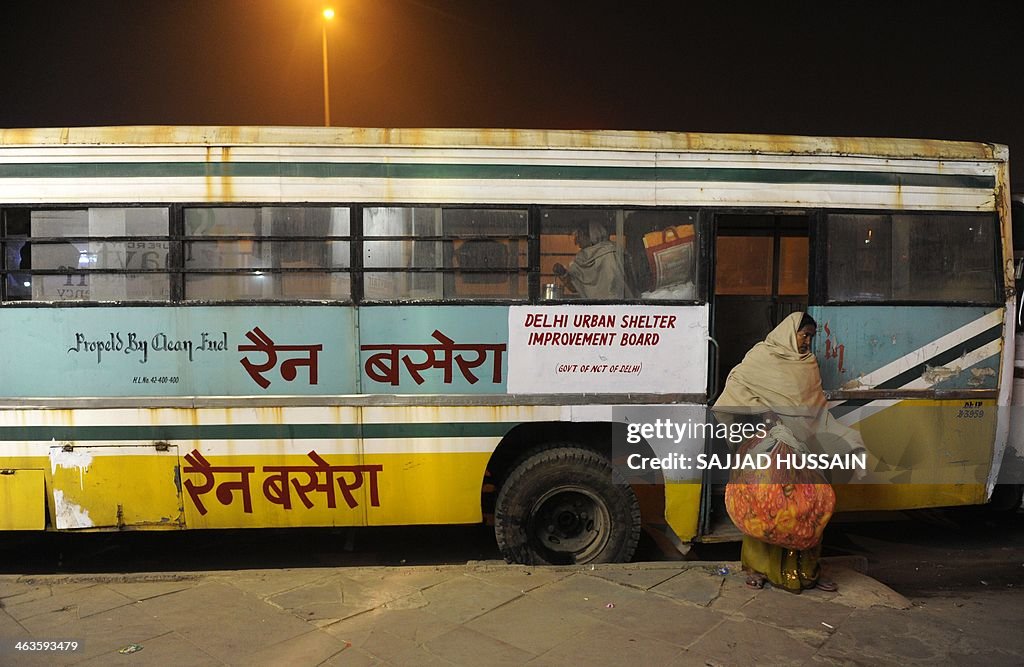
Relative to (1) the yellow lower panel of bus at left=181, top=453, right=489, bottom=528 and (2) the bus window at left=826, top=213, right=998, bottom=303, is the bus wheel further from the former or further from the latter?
(2) the bus window at left=826, top=213, right=998, bottom=303

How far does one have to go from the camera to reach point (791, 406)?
14.2 ft

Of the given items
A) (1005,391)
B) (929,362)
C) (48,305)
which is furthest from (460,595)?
(1005,391)

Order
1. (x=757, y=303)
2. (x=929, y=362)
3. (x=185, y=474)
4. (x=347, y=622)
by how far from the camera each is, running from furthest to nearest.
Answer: (x=757, y=303), (x=929, y=362), (x=185, y=474), (x=347, y=622)

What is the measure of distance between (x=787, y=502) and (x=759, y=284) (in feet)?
9.38

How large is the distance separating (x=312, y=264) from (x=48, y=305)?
67.1 inches

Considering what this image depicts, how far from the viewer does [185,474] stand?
14.9 ft

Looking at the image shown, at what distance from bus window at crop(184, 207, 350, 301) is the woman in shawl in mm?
2718

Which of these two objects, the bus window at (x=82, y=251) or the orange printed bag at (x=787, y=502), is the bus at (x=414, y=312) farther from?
the orange printed bag at (x=787, y=502)

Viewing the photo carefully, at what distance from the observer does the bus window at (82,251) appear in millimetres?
4523

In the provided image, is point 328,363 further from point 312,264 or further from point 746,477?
point 746,477

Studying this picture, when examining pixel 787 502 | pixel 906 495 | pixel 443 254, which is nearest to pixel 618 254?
pixel 443 254

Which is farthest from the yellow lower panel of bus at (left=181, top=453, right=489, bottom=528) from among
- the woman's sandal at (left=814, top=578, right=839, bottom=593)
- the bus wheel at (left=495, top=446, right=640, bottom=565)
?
the woman's sandal at (left=814, top=578, right=839, bottom=593)

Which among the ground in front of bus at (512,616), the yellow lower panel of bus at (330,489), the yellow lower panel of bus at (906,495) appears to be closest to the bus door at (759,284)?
the yellow lower panel of bus at (906,495)

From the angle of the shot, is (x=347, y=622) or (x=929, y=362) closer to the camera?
(x=347, y=622)
